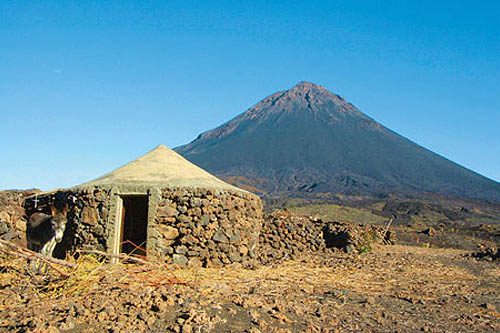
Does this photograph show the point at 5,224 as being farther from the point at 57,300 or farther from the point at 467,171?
the point at 467,171

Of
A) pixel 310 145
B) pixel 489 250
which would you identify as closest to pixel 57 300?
pixel 489 250

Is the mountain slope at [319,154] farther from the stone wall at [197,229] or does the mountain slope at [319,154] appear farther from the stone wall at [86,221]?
the stone wall at [86,221]

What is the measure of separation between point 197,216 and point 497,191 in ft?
306

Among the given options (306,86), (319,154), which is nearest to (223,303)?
(319,154)

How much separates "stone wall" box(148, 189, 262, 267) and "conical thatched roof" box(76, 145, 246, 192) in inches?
13.3

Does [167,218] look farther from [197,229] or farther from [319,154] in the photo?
[319,154]

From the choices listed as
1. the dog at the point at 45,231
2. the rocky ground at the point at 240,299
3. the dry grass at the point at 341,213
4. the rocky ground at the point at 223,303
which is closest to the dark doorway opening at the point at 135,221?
the dog at the point at 45,231

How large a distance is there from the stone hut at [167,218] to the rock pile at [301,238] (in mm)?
1654

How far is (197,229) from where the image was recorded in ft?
30.8

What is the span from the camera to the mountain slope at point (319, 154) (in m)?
82.2

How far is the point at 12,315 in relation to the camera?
4.84 meters

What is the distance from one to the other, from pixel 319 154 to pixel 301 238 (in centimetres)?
8975

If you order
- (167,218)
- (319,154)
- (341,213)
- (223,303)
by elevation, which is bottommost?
(341,213)

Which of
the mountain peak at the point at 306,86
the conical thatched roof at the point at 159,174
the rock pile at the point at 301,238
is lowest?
the rock pile at the point at 301,238
